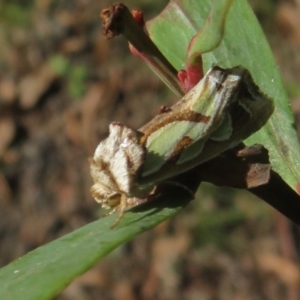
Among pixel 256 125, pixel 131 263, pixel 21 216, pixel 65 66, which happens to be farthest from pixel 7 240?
pixel 256 125

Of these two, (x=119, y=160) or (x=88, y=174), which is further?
(x=88, y=174)

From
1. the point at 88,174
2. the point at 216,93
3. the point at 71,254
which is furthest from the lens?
the point at 88,174

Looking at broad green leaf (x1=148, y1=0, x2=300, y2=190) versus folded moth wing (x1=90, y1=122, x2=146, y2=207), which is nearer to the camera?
folded moth wing (x1=90, y1=122, x2=146, y2=207)

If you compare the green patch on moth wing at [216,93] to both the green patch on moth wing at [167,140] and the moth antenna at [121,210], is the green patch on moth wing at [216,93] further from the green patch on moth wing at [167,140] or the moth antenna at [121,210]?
the moth antenna at [121,210]

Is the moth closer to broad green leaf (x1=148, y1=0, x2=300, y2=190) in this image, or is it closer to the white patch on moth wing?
the white patch on moth wing

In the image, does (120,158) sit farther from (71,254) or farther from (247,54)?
(247,54)

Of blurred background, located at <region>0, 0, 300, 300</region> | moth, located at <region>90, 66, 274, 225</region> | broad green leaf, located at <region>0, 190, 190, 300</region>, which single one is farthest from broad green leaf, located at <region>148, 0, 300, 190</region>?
blurred background, located at <region>0, 0, 300, 300</region>

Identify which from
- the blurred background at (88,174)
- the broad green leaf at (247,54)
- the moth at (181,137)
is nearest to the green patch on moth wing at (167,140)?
the moth at (181,137)

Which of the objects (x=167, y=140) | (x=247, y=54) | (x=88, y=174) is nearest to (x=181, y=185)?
(x=167, y=140)

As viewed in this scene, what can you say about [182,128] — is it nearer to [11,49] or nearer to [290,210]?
[290,210]
